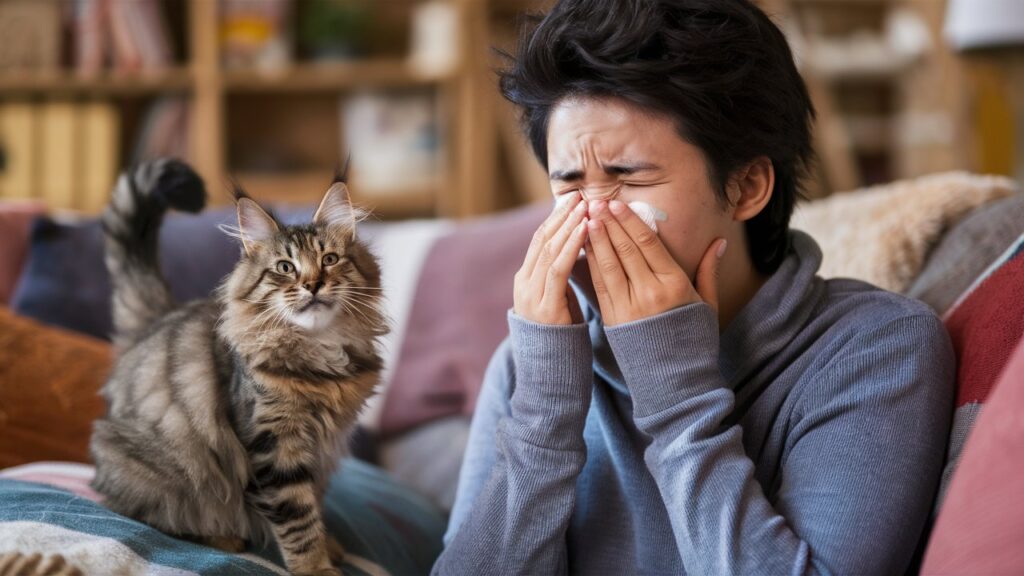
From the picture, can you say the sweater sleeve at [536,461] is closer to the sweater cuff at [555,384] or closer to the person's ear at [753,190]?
the sweater cuff at [555,384]

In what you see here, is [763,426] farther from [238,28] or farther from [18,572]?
[238,28]

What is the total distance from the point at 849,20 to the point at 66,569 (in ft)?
13.4

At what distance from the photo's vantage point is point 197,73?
145 inches

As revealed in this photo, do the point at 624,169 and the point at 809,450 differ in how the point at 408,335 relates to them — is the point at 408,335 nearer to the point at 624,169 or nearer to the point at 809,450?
the point at 624,169

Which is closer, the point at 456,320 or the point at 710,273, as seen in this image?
the point at 710,273

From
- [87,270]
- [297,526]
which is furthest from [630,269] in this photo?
[87,270]

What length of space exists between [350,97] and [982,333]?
10.6 feet

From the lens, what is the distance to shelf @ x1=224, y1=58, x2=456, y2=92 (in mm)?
3746

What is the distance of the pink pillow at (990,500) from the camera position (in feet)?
2.58

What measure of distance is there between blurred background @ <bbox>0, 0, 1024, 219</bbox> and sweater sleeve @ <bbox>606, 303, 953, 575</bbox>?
2487 millimetres

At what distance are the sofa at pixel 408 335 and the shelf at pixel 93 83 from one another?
1555 millimetres

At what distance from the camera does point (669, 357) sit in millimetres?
1060

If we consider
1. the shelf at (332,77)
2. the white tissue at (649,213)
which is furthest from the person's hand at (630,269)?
the shelf at (332,77)

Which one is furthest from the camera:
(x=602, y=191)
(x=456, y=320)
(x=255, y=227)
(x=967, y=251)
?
(x=456, y=320)
